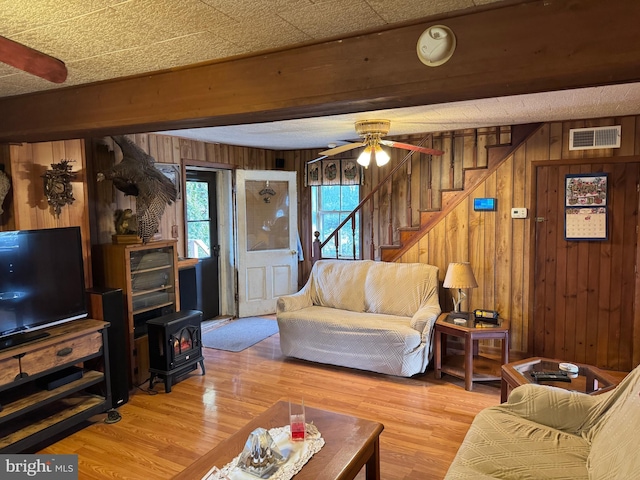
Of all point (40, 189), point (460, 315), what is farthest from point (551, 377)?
point (40, 189)

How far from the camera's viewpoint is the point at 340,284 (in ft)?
15.9

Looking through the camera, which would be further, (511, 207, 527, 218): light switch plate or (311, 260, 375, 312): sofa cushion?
(311, 260, 375, 312): sofa cushion

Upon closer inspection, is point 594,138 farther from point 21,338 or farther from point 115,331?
point 21,338

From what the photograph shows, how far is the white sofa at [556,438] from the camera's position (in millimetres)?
1822

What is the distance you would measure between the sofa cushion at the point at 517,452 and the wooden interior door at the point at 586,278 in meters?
2.31

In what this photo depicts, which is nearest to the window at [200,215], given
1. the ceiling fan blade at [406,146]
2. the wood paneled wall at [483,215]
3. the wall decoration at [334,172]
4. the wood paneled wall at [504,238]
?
the wood paneled wall at [483,215]

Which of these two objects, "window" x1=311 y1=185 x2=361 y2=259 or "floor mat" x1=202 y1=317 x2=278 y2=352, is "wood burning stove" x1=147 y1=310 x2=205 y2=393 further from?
"window" x1=311 y1=185 x2=361 y2=259

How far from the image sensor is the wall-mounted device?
14.5 ft

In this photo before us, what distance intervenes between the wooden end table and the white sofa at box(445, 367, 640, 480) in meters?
1.31

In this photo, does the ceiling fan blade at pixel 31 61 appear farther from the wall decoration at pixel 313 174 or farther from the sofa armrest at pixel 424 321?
the wall decoration at pixel 313 174

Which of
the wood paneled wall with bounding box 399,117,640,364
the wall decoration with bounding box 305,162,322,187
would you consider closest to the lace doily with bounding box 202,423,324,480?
the wood paneled wall with bounding box 399,117,640,364

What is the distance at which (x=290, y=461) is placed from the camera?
1.96m

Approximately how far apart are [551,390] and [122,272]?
10.5 ft

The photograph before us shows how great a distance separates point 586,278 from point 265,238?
3823 millimetres
